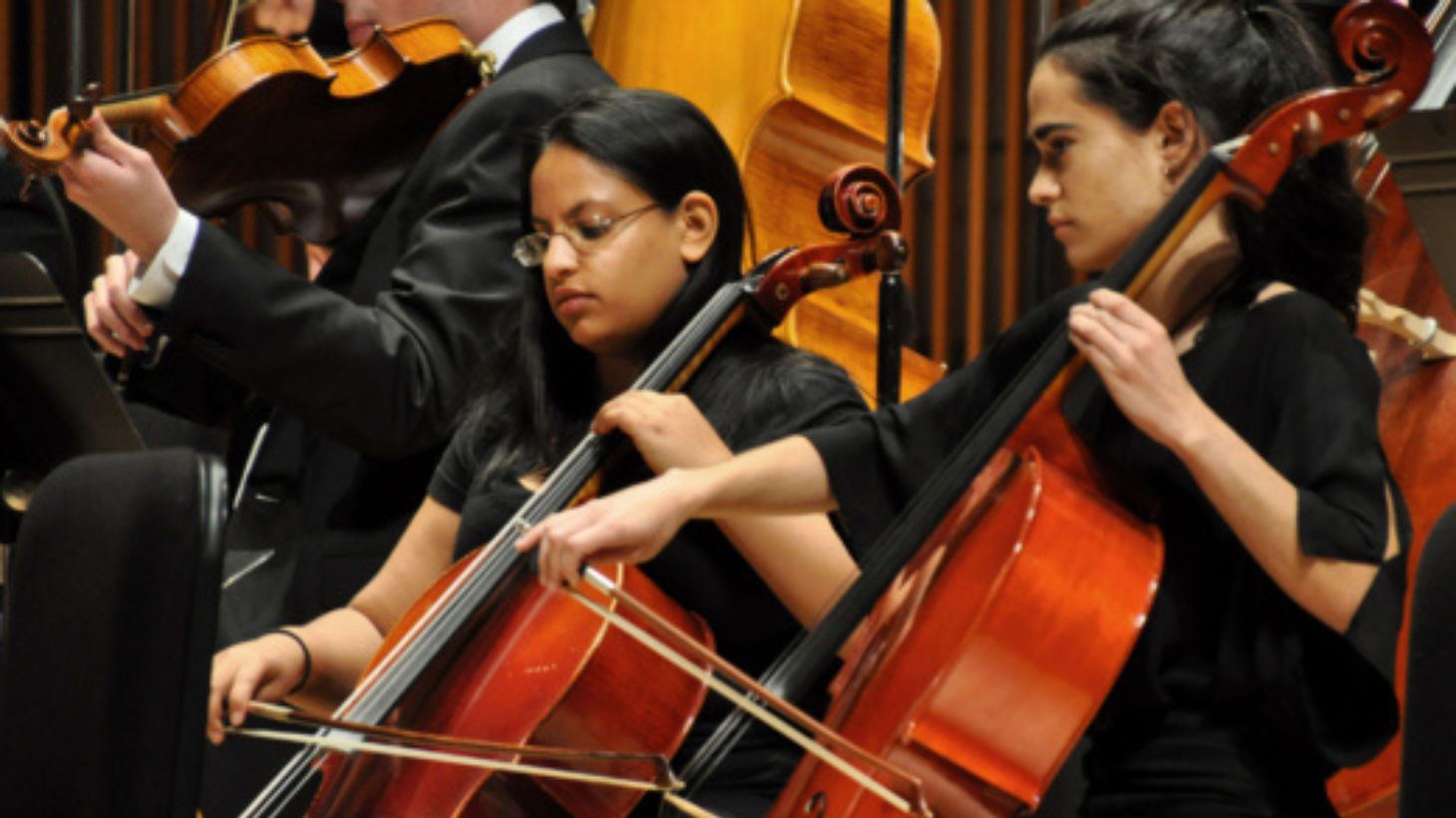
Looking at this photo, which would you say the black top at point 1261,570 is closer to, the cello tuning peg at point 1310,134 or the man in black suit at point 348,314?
the cello tuning peg at point 1310,134

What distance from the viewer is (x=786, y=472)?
1.64m

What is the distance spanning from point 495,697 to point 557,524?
0.94 ft

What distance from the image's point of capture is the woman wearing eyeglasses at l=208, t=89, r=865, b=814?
1.77 m

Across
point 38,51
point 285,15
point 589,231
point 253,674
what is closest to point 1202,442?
point 589,231

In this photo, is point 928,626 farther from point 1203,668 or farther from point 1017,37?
point 1017,37

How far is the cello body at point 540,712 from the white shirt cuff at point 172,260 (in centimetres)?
55

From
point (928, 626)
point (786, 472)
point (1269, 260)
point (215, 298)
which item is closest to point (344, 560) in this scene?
point (215, 298)

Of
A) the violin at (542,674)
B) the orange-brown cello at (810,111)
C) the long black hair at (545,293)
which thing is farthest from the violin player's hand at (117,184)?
the orange-brown cello at (810,111)

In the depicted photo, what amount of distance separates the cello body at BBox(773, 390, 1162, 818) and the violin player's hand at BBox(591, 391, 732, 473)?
0.30 metres

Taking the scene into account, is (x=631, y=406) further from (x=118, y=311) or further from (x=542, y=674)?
(x=118, y=311)

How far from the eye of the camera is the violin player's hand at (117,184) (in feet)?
6.56

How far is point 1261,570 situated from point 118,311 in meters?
1.17

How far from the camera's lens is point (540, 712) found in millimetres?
1672

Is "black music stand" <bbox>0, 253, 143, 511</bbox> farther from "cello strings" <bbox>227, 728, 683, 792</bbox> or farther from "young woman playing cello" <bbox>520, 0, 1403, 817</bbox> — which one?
"young woman playing cello" <bbox>520, 0, 1403, 817</bbox>
